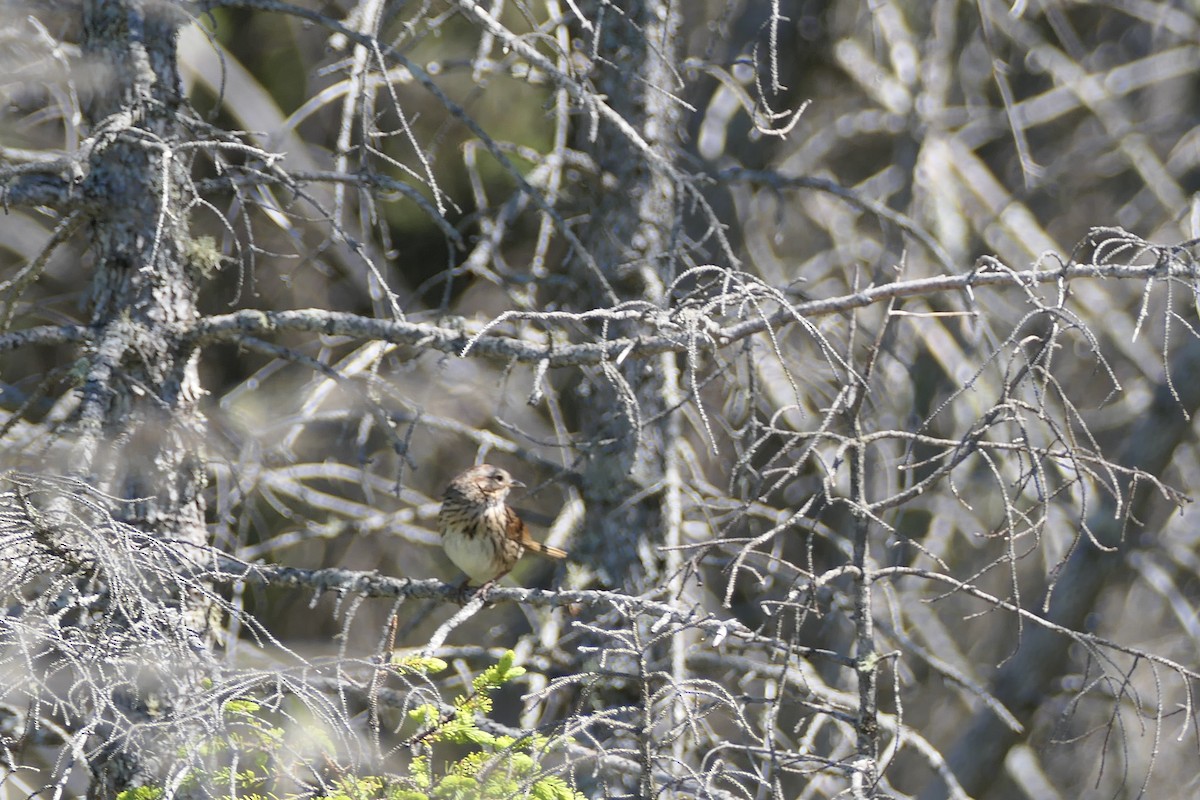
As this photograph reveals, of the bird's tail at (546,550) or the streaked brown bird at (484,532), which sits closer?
the bird's tail at (546,550)

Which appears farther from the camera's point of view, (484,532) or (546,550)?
(484,532)

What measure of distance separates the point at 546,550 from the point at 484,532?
332 mm

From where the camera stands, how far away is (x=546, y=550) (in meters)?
5.07

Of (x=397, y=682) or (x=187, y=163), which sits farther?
(x=397, y=682)

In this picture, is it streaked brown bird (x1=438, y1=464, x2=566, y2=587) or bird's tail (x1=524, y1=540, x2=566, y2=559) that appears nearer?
bird's tail (x1=524, y1=540, x2=566, y2=559)

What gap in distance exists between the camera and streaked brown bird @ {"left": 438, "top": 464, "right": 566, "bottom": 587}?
5.25 m

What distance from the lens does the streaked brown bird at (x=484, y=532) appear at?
5.25 m

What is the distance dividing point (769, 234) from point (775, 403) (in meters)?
2.78

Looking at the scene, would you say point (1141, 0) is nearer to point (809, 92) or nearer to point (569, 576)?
point (809, 92)

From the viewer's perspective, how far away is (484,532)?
527cm

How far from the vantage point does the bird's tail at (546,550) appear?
5.03 metres

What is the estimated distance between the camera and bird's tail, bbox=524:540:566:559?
5027 millimetres

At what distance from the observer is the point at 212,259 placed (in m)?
4.01

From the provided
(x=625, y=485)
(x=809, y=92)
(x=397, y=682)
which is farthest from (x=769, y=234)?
(x=397, y=682)
